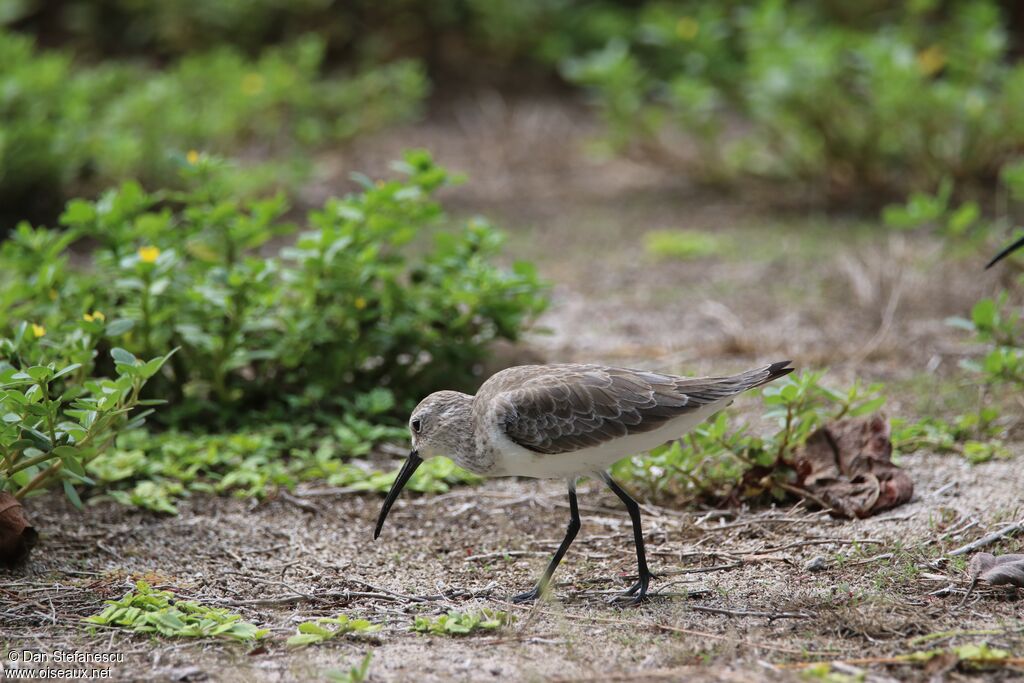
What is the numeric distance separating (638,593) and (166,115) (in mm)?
5587

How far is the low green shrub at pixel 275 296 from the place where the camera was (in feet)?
16.6

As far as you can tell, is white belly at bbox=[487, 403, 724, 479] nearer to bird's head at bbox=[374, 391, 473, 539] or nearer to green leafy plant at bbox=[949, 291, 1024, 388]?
bird's head at bbox=[374, 391, 473, 539]

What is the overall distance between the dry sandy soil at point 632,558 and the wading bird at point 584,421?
1.16ft

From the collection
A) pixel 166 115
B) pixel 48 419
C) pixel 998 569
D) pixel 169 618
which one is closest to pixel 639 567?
pixel 998 569

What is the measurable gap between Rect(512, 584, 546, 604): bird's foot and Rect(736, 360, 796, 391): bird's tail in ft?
3.21

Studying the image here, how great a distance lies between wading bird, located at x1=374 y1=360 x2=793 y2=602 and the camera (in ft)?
13.2

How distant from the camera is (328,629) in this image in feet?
11.7

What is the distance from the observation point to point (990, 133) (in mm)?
7852

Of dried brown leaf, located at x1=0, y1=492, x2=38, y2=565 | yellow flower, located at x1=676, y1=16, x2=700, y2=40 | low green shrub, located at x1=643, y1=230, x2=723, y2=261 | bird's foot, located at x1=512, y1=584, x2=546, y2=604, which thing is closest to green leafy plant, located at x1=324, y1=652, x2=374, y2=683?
bird's foot, located at x1=512, y1=584, x2=546, y2=604

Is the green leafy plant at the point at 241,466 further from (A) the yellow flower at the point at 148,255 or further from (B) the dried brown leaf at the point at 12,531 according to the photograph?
(A) the yellow flower at the point at 148,255

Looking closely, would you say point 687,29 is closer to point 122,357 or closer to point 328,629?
point 122,357

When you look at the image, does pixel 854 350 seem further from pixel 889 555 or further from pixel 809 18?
pixel 809 18

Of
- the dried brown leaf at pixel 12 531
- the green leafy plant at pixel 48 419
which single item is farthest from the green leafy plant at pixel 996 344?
the dried brown leaf at pixel 12 531

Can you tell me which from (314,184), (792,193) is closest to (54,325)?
(314,184)
